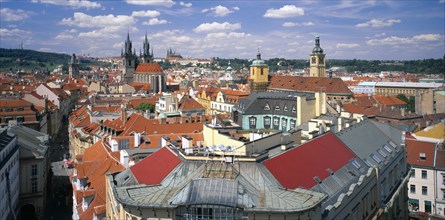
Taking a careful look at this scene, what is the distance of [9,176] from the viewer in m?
32.4

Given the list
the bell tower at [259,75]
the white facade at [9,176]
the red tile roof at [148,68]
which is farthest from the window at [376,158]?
the red tile roof at [148,68]

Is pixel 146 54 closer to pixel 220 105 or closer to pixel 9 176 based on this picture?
pixel 220 105

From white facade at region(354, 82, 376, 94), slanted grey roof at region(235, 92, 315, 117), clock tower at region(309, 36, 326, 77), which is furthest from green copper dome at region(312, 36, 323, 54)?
slanted grey roof at region(235, 92, 315, 117)

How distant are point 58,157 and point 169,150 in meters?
40.1

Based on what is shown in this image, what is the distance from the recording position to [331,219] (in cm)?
1800

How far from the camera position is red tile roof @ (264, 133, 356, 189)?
1957 cm

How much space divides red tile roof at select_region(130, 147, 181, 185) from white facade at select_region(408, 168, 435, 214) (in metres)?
23.2

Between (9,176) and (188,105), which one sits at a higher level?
(188,105)

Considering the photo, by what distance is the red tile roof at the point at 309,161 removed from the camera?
19.6m

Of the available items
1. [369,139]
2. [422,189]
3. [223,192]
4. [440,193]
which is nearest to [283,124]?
[422,189]

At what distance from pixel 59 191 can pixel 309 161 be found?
30324 millimetres

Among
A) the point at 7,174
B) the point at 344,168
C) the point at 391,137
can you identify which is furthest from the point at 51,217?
the point at 391,137

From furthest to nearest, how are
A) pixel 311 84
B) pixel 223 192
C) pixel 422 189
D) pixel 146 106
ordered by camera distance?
1. pixel 311 84
2. pixel 146 106
3. pixel 422 189
4. pixel 223 192

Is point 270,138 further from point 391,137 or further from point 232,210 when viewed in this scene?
point 391,137
